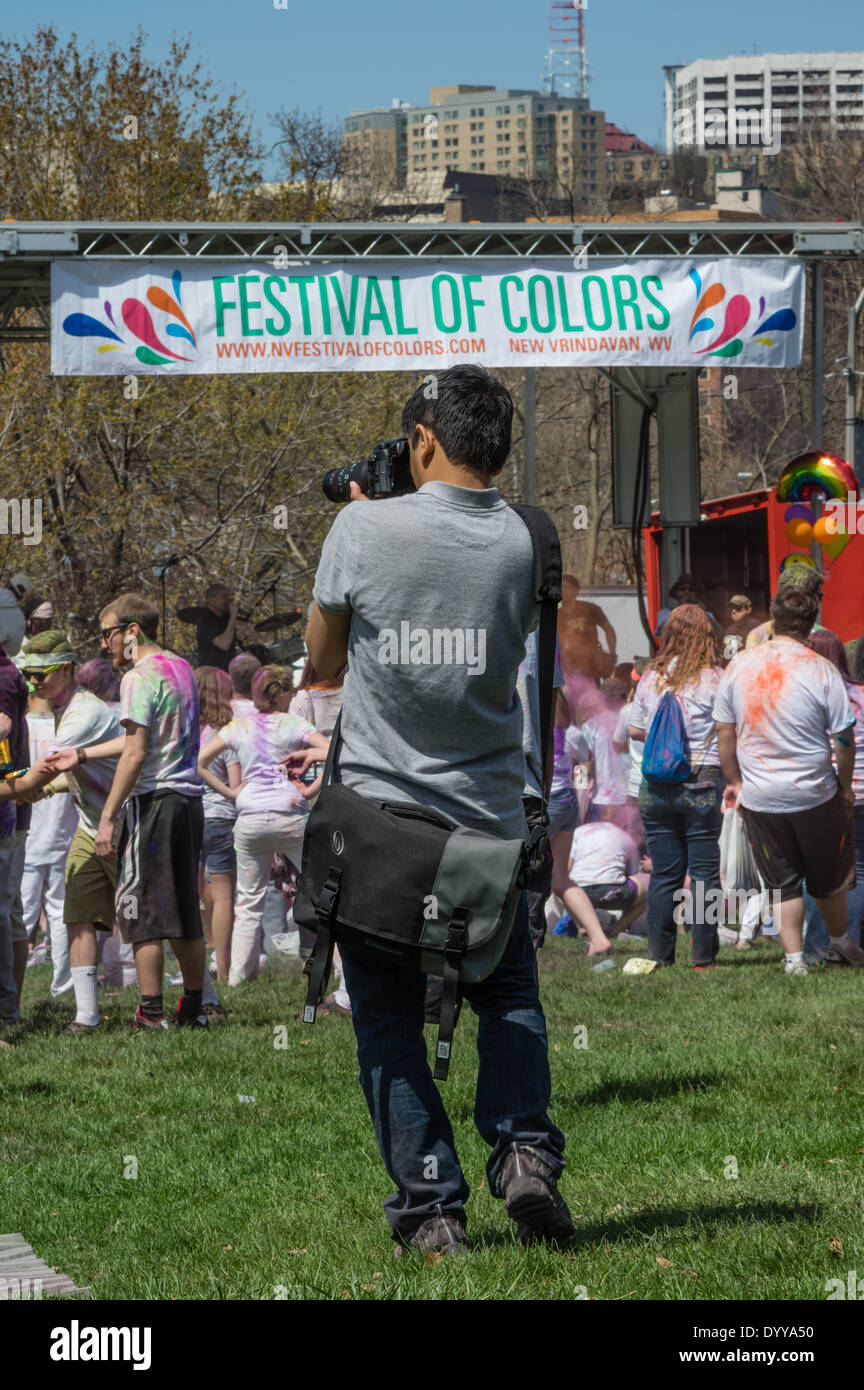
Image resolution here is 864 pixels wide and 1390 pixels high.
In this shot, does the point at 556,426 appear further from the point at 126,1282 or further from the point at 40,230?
the point at 126,1282

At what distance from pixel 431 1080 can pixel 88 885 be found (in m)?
4.97

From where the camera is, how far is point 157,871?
8039 mm

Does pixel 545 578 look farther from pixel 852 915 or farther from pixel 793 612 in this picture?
pixel 852 915

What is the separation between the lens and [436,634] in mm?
3654

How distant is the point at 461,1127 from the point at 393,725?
238cm

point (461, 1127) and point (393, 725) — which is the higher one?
point (393, 725)

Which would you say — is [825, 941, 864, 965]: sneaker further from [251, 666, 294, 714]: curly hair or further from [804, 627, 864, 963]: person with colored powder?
[251, 666, 294, 714]: curly hair

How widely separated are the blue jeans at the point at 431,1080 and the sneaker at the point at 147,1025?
179 inches

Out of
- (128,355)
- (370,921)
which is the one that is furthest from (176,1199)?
(128,355)

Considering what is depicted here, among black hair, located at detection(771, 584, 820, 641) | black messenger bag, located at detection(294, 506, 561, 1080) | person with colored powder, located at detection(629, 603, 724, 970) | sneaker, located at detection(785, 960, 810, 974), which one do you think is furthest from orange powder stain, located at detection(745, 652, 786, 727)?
black messenger bag, located at detection(294, 506, 561, 1080)

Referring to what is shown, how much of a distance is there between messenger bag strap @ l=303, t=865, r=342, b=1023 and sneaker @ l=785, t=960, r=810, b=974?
19.1 ft

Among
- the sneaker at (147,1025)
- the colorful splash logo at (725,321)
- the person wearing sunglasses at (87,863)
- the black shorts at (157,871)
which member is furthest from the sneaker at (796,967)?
the colorful splash logo at (725,321)

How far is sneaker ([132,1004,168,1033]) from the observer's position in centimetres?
826

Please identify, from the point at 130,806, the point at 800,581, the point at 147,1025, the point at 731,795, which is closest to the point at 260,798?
the point at 130,806
